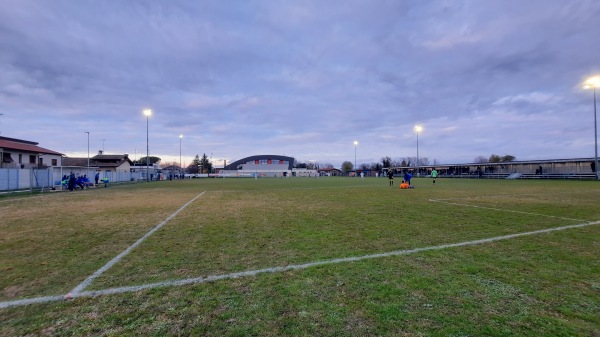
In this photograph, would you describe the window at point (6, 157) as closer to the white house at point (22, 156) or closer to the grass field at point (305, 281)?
the white house at point (22, 156)

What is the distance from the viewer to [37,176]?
102 ft

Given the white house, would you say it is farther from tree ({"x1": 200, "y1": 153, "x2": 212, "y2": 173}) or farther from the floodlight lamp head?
tree ({"x1": 200, "y1": 153, "x2": 212, "y2": 173})

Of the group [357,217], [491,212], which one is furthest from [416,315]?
[491,212]

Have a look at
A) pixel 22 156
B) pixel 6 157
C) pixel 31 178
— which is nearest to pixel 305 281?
pixel 31 178

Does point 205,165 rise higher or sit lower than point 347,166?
higher

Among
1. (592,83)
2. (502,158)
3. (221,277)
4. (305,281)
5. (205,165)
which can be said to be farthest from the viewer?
(205,165)

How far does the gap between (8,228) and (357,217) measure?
Result: 10.7 m

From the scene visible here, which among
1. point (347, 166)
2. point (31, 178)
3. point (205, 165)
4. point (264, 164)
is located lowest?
point (31, 178)

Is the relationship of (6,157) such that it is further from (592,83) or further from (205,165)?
(205,165)

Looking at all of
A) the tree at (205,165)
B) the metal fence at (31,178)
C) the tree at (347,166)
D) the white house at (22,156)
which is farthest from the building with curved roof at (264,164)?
the metal fence at (31,178)

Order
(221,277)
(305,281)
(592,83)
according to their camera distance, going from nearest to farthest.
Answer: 1. (305,281)
2. (221,277)
3. (592,83)

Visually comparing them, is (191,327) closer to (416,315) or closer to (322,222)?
(416,315)

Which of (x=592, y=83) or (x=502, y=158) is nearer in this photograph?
(x=592, y=83)

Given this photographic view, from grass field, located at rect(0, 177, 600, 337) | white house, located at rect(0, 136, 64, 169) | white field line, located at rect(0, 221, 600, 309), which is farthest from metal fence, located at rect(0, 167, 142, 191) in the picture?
white field line, located at rect(0, 221, 600, 309)
